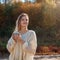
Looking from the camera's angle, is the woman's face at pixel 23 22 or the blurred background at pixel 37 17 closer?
the woman's face at pixel 23 22

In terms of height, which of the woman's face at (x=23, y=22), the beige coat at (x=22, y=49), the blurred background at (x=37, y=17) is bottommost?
the blurred background at (x=37, y=17)

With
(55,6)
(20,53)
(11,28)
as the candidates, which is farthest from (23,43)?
(55,6)

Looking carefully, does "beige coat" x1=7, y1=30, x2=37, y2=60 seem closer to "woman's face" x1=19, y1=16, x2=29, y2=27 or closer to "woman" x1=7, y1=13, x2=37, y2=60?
"woman" x1=7, y1=13, x2=37, y2=60

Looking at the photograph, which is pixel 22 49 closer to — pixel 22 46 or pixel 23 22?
pixel 22 46

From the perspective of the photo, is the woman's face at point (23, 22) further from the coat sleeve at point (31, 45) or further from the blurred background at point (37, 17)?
the blurred background at point (37, 17)

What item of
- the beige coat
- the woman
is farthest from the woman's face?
the beige coat

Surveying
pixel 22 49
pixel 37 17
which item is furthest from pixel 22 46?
pixel 37 17

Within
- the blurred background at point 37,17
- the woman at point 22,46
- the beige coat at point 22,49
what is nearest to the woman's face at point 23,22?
the woman at point 22,46

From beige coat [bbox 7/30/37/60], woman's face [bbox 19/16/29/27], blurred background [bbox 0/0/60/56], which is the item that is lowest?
blurred background [bbox 0/0/60/56]

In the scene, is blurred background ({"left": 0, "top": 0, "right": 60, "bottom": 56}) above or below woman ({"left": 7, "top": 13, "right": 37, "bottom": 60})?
below

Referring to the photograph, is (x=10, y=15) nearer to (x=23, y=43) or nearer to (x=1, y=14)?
(x=1, y=14)

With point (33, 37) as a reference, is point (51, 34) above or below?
below

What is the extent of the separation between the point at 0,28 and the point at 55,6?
3698 millimetres

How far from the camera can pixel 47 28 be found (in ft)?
57.9
